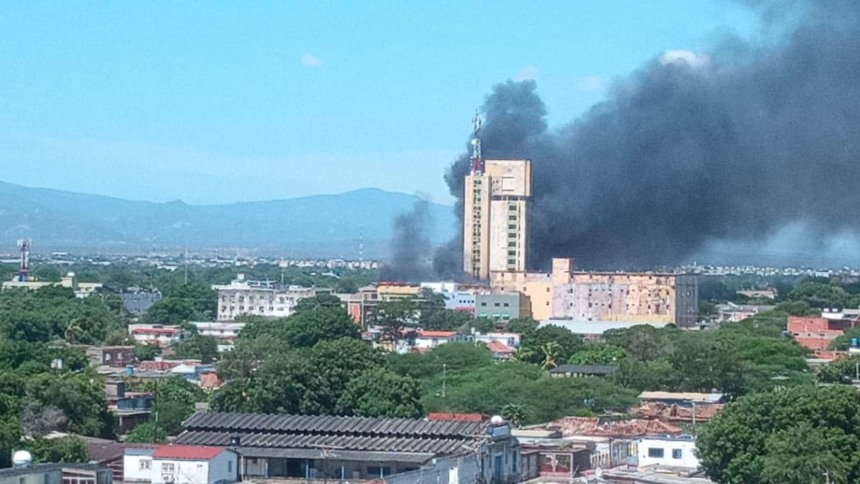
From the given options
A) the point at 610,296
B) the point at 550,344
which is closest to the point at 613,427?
the point at 550,344

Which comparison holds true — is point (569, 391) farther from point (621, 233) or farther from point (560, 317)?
point (621, 233)

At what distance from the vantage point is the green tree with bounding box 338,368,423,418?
25.3m

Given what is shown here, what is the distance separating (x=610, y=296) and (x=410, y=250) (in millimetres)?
17160

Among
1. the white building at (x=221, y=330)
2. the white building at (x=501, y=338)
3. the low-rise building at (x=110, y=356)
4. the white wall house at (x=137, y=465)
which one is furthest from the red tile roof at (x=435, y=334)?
the white wall house at (x=137, y=465)

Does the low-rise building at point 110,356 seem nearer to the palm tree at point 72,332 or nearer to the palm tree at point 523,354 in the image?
the palm tree at point 72,332

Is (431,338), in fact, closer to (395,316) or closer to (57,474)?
(395,316)

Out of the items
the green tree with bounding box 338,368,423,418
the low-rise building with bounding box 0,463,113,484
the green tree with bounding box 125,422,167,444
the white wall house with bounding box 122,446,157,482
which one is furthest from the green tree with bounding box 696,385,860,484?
the green tree with bounding box 125,422,167,444

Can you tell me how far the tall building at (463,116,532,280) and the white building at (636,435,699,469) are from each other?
1571 inches

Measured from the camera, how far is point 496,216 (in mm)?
65312

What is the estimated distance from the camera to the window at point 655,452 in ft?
76.7

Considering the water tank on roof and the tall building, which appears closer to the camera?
the water tank on roof

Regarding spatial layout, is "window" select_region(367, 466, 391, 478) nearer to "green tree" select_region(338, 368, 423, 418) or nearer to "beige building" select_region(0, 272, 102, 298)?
"green tree" select_region(338, 368, 423, 418)

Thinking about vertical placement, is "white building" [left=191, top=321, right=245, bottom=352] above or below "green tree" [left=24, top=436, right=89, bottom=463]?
above

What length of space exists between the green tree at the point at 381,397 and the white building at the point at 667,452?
3.44 meters
